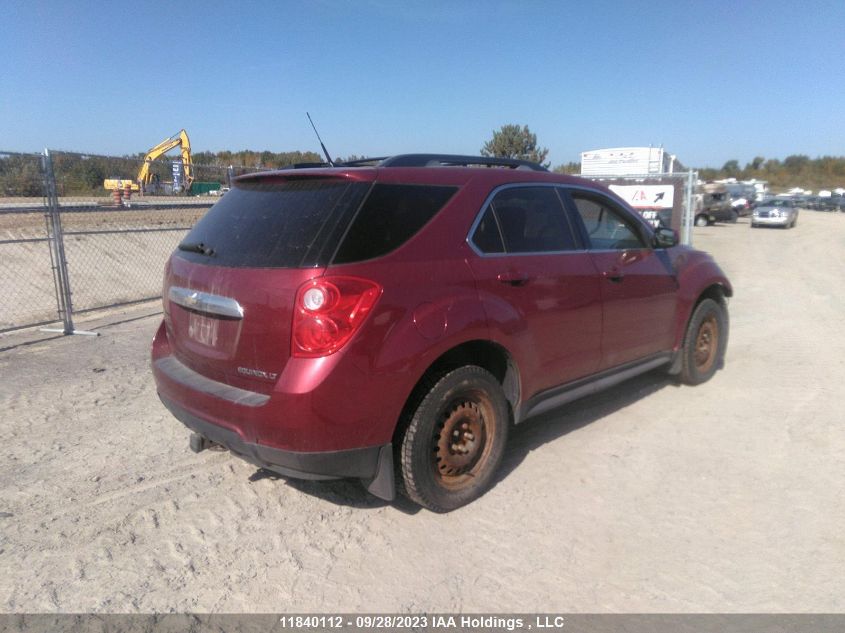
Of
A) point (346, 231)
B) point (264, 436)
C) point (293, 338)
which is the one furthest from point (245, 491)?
point (346, 231)

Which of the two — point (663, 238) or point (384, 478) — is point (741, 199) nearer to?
point (663, 238)

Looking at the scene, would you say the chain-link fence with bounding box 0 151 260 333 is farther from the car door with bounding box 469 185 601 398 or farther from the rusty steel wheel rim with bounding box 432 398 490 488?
the rusty steel wheel rim with bounding box 432 398 490 488

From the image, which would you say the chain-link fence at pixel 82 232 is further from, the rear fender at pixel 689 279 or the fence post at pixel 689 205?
the fence post at pixel 689 205

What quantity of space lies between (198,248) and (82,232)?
639 cm

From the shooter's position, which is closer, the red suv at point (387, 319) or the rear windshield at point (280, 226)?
the red suv at point (387, 319)

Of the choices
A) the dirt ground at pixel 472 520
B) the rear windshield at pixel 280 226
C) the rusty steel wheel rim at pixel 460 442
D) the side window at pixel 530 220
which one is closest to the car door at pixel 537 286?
the side window at pixel 530 220

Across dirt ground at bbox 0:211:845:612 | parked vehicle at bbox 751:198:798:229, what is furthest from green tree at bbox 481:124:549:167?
dirt ground at bbox 0:211:845:612

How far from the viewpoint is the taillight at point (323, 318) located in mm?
2906

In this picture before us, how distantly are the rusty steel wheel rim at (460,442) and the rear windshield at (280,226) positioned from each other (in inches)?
45.8

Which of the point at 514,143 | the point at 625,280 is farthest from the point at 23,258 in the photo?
the point at 514,143

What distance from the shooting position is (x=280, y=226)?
3240 mm

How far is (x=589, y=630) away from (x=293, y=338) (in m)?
1.77

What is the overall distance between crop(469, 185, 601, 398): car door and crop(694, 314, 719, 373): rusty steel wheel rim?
174 cm

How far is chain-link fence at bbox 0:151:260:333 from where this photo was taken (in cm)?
765
